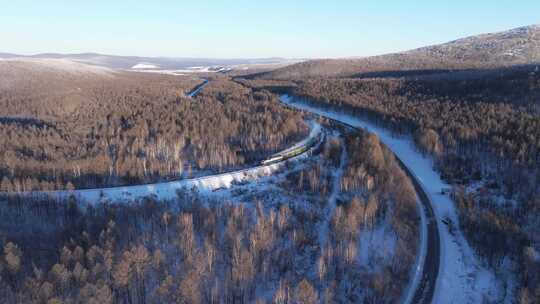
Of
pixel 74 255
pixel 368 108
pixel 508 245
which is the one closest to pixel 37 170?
pixel 74 255

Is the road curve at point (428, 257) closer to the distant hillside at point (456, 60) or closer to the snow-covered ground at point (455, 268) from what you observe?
the snow-covered ground at point (455, 268)

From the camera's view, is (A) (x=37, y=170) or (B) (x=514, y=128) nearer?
(A) (x=37, y=170)

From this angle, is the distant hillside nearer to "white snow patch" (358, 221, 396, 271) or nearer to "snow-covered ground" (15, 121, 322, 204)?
"snow-covered ground" (15, 121, 322, 204)

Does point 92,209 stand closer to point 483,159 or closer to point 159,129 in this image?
point 159,129

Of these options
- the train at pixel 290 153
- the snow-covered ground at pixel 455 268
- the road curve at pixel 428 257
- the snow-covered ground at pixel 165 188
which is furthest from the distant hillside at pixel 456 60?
the snow-covered ground at pixel 165 188

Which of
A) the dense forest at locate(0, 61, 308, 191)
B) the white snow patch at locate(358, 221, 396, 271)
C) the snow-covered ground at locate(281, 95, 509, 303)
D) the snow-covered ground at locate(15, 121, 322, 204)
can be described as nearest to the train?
the snow-covered ground at locate(15, 121, 322, 204)

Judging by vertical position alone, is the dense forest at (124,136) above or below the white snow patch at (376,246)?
above
